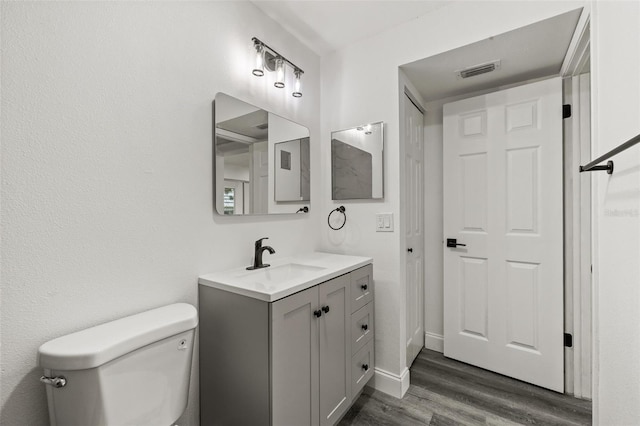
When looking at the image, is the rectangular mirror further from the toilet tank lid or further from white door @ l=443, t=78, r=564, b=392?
white door @ l=443, t=78, r=564, b=392

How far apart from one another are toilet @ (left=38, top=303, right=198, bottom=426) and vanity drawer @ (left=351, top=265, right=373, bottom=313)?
857 mm

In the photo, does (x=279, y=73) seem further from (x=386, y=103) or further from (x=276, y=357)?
(x=276, y=357)

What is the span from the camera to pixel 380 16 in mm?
1769

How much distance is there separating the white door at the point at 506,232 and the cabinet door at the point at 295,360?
1.42m

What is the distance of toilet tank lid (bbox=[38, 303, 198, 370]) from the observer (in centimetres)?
80

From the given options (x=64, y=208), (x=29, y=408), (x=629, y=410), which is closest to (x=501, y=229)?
(x=629, y=410)

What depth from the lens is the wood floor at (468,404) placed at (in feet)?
5.19

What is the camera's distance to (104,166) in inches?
41.1

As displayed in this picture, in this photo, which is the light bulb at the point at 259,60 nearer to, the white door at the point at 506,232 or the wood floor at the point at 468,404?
the white door at the point at 506,232

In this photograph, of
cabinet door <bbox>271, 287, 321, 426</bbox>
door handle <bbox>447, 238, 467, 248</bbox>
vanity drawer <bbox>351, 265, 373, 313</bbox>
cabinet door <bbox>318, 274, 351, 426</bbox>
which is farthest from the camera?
door handle <bbox>447, 238, 467, 248</bbox>

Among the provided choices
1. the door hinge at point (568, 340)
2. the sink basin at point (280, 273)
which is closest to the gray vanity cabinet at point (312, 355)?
the sink basin at point (280, 273)

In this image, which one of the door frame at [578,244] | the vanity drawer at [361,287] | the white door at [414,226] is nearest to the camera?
the vanity drawer at [361,287]

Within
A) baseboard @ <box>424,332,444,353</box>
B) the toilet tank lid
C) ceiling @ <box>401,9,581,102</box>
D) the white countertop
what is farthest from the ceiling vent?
the toilet tank lid

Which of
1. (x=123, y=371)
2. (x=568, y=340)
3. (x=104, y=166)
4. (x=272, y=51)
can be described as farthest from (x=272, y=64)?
(x=568, y=340)
